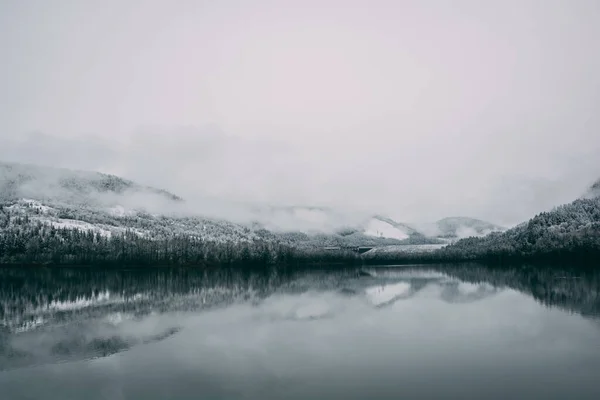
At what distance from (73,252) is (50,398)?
17117 cm

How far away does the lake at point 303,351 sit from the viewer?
2422 cm

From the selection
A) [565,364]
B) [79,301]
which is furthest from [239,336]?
[79,301]

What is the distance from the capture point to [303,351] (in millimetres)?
33375

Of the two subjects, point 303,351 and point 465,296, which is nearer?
point 303,351

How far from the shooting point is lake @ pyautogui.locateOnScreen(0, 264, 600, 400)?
79.5ft

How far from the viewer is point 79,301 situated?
224ft

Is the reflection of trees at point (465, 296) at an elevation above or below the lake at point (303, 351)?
below

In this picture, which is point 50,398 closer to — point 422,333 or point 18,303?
point 422,333

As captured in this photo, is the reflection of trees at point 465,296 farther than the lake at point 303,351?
Yes

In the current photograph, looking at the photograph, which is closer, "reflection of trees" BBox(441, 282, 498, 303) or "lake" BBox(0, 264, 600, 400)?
"lake" BBox(0, 264, 600, 400)

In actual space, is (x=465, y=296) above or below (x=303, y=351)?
below

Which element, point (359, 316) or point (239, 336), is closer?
point (239, 336)

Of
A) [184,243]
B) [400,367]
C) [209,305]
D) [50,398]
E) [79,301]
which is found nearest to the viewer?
[50,398]

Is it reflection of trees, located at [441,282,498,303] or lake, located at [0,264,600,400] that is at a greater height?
lake, located at [0,264,600,400]
